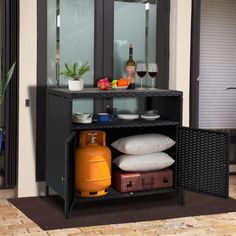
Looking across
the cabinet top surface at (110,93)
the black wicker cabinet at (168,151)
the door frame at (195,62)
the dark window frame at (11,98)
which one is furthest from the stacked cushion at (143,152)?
the dark window frame at (11,98)

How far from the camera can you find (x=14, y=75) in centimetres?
450

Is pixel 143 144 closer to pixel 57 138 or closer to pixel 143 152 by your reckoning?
pixel 143 152

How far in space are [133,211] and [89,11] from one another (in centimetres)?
175

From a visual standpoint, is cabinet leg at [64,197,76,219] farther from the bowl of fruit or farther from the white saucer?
the bowl of fruit

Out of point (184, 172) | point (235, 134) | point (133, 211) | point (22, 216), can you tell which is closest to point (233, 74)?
point (235, 134)

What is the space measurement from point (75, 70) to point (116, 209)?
118 centimetres

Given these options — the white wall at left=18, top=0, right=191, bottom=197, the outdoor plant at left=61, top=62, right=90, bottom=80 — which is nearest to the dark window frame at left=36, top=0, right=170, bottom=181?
the white wall at left=18, top=0, right=191, bottom=197

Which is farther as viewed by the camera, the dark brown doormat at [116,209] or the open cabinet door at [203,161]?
the open cabinet door at [203,161]

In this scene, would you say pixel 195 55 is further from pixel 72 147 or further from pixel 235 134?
pixel 72 147

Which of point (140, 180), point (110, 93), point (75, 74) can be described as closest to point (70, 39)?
point (75, 74)

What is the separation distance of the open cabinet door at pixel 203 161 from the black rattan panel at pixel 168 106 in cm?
13

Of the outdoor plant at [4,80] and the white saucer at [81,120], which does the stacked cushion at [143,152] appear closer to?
the white saucer at [81,120]

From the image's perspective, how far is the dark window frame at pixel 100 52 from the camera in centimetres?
453

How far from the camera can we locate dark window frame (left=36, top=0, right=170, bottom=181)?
4.53 m
